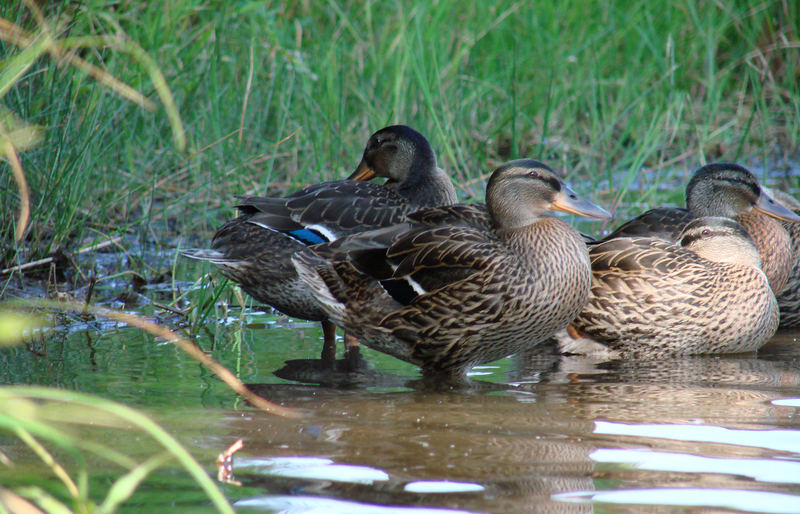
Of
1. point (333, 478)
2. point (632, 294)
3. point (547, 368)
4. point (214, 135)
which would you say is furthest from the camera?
point (214, 135)

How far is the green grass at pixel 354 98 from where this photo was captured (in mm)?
5863

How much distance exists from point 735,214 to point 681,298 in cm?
112

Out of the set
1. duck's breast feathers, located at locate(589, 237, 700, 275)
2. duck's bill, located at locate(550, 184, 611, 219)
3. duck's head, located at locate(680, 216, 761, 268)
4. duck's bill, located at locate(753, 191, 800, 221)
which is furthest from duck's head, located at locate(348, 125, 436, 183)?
duck's bill, located at locate(753, 191, 800, 221)

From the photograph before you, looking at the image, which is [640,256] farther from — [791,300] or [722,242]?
[791,300]

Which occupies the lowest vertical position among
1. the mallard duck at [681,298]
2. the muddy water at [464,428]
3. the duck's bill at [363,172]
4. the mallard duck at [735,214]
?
the muddy water at [464,428]

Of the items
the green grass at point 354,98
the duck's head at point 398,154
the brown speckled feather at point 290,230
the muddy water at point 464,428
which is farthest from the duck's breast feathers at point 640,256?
the green grass at point 354,98

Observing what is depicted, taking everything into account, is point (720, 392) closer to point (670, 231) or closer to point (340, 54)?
point (670, 231)

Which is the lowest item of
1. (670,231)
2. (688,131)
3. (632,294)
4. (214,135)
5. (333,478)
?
(333,478)

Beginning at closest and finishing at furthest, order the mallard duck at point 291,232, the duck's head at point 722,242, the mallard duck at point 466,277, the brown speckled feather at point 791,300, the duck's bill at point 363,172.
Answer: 1. the mallard duck at point 466,277
2. the mallard duck at point 291,232
3. the duck's head at point 722,242
4. the brown speckled feather at point 791,300
5. the duck's bill at point 363,172

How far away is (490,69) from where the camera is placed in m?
8.88

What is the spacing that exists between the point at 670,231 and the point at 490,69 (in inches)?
138

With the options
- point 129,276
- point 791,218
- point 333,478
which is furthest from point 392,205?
point 333,478

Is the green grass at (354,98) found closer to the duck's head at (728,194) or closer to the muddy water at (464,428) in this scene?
the duck's head at (728,194)

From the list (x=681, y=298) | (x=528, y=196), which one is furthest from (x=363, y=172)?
(x=681, y=298)
